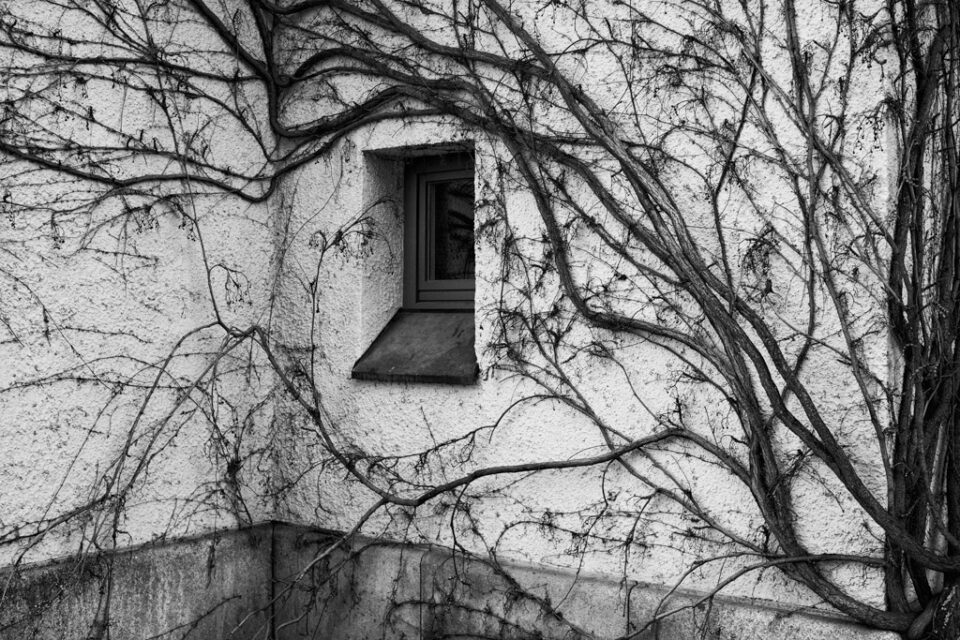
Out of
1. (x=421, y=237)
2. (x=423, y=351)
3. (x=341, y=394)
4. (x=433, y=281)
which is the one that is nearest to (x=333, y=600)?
(x=341, y=394)

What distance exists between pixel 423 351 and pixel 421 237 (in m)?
0.67

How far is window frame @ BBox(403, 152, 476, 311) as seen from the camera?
519 cm

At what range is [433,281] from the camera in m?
5.27

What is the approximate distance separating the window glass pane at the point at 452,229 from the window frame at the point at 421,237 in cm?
3

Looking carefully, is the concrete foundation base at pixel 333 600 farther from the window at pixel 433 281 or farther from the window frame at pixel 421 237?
the window frame at pixel 421 237

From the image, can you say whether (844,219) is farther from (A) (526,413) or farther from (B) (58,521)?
(B) (58,521)

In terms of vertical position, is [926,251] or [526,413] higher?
[926,251]

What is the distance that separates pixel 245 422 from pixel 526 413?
5.34 ft

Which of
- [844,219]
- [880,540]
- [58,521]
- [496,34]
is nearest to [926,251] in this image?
[844,219]

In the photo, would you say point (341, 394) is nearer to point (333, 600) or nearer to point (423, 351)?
point (423, 351)

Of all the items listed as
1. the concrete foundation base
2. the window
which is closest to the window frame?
→ the window

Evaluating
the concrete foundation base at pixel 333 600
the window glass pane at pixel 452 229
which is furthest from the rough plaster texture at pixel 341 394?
the window glass pane at pixel 452 229

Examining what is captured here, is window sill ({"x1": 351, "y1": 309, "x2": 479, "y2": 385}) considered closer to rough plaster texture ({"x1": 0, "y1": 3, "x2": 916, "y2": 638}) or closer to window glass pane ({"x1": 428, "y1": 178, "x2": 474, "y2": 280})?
rough plaster texture ({"x1": 0, "y1": 3, "x2": 916, "y2": 638})

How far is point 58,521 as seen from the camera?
4375 millimetres
